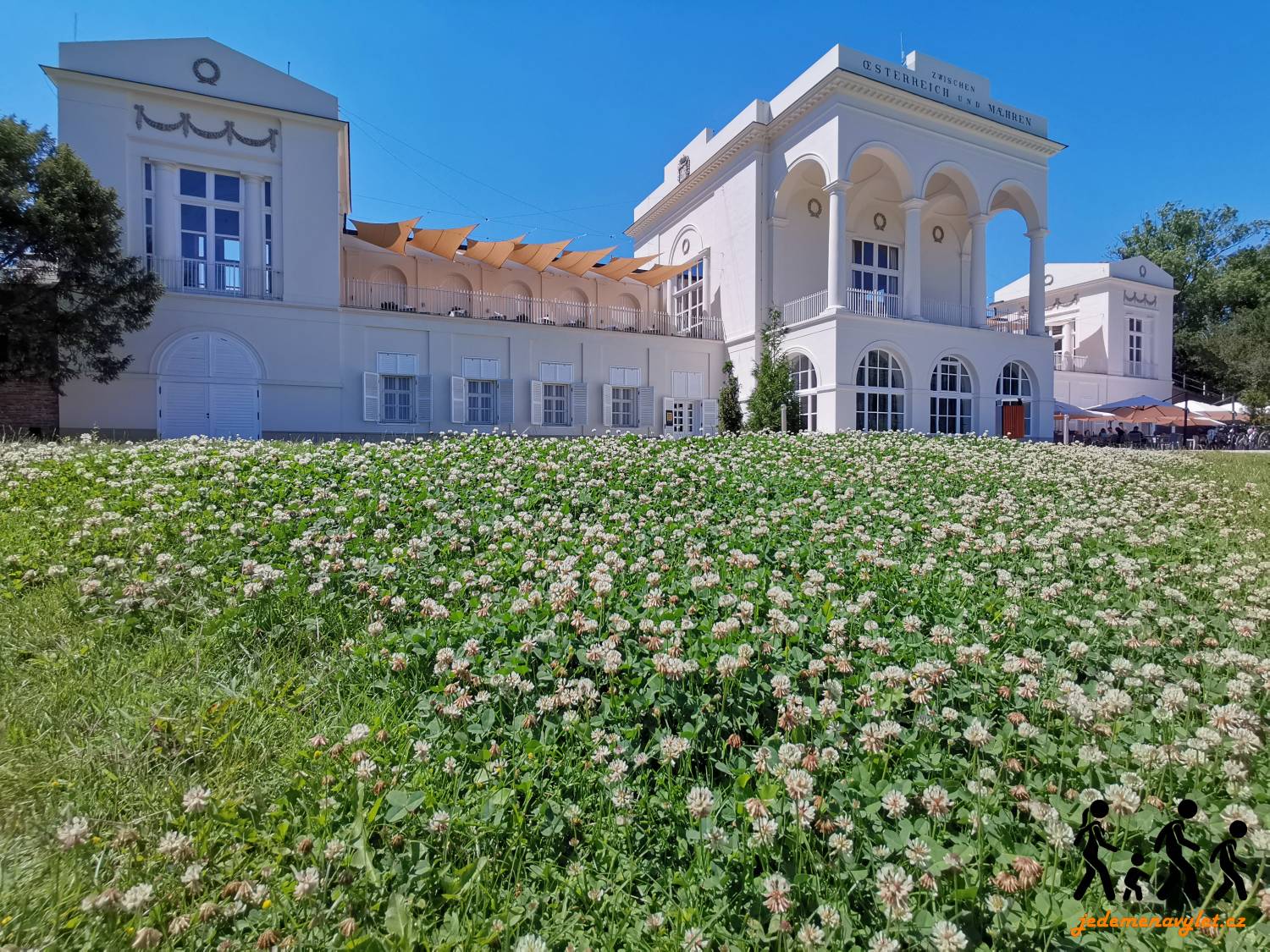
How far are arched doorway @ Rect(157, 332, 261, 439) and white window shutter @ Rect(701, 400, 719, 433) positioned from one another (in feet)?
49.9

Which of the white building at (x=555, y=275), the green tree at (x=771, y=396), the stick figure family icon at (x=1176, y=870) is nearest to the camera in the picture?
the stick figure family icon at (x=1176, y=870)

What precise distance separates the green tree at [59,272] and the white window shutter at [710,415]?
17662 millimetres

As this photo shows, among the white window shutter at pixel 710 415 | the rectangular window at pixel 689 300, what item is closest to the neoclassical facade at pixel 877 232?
the rectangular window at pixel 689 300

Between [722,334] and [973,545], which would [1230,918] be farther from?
[722,334]

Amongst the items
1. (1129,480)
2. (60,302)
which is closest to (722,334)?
(1129,480)

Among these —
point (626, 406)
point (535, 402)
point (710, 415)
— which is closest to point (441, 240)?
point (535, 402)

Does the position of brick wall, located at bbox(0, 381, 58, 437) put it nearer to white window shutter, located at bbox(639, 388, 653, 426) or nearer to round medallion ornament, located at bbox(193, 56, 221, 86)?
round medallion ornament, located at bbox(193, 56, 221, 86)

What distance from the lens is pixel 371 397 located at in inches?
767

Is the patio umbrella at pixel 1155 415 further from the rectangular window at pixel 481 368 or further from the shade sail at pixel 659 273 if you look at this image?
the rectangular window at pixel 481 368

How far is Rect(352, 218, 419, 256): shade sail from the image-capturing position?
2108 centimetres

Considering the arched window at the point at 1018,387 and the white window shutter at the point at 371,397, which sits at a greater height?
the arched window at the point at 1018,387

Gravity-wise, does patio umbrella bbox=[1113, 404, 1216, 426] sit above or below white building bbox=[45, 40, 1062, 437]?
below

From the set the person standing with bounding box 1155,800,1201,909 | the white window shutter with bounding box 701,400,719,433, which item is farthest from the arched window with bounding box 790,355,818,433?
the person standing with bounding box 1155,800,1201,909

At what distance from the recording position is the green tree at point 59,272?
14.8 meters
